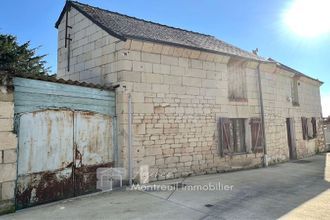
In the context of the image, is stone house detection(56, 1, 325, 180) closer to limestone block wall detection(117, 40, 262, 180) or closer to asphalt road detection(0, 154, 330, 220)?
limestone block wall detection(117, 40, 262, 180)

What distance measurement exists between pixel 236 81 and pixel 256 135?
223cm

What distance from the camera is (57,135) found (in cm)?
580

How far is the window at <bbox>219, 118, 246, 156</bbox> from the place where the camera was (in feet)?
29.3

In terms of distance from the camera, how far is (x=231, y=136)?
9477 millimetres

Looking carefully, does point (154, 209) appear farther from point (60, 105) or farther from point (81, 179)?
point (60, 105)

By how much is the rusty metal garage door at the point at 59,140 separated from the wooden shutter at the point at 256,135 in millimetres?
5684

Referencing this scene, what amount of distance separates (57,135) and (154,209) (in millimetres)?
2676

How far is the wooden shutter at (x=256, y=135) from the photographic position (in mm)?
10109

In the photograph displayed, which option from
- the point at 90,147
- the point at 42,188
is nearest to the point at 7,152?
the point at 42,188

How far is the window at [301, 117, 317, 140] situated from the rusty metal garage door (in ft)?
35.7

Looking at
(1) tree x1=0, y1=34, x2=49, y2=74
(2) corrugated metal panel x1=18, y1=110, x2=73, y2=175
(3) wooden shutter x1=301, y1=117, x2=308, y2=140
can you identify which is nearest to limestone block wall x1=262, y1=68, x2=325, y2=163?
(3) wooden shutter x1=301, y1=117, x2=308, y2=140

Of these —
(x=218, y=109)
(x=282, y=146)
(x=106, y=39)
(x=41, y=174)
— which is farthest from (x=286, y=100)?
(x=41, y=174)

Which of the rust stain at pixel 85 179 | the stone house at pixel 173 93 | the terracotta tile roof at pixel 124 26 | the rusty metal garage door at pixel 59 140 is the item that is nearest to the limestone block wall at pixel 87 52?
the stone house at pixel 173 93

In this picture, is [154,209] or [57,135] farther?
[57,135]
